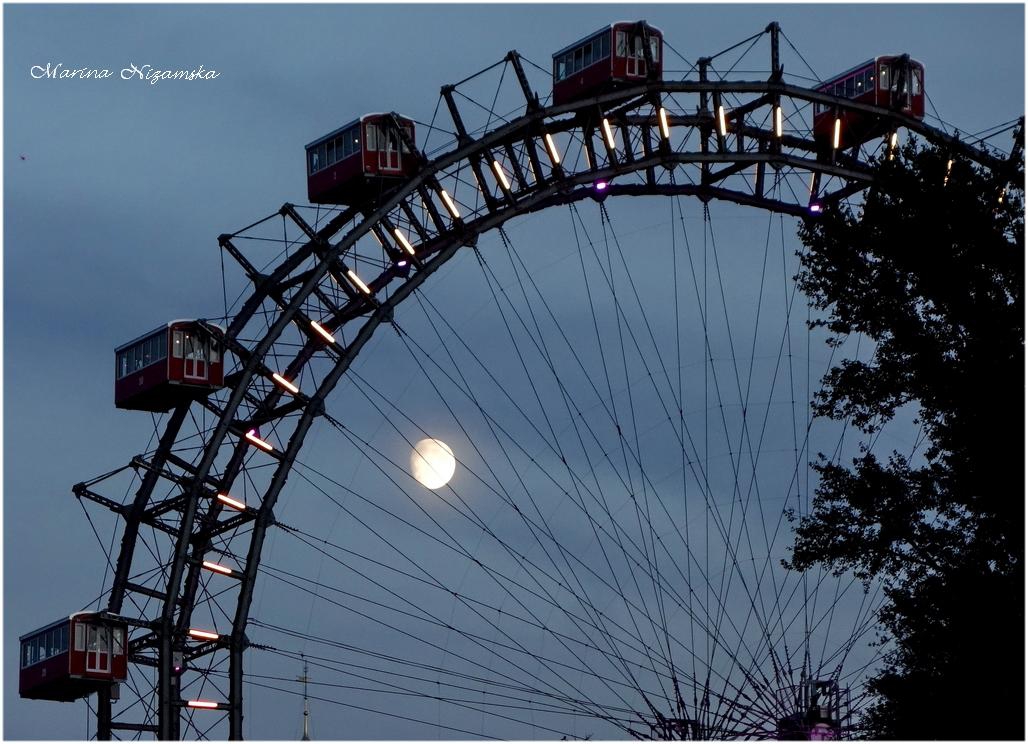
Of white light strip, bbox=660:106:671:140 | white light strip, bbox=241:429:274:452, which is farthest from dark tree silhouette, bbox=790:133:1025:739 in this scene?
white light strip, bbox=241:429:274:452

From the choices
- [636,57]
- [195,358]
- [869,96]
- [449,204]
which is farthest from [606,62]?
[195,358]

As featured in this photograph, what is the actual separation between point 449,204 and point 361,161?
2698 mm

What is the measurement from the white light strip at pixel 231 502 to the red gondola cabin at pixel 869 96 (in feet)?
64.5

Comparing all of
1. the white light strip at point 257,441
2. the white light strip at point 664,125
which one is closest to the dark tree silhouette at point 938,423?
the white light strip at point 664,125

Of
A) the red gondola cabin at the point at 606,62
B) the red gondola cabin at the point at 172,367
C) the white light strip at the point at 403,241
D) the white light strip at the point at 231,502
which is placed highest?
the red gondola cabin at the point at 606,62

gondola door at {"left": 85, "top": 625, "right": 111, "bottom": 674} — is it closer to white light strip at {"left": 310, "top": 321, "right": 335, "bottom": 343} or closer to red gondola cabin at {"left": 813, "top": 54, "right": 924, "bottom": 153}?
white light strip at {"left": 310, "top": 321, "right": 335, "bottom": 343}

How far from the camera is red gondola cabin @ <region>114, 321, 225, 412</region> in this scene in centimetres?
5909

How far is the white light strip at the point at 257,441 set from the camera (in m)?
59.4

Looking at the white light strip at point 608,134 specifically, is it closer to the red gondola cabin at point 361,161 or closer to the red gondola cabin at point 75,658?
the red gondola cabin at point 361,161

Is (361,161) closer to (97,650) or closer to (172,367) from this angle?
(172,367)

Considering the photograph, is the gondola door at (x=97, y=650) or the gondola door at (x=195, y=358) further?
the gondola door at (x=195, y=358)

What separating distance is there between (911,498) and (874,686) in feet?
16.4

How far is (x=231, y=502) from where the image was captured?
5956 centimetres

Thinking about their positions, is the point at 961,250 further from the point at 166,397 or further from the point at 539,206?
the point at 166,397
